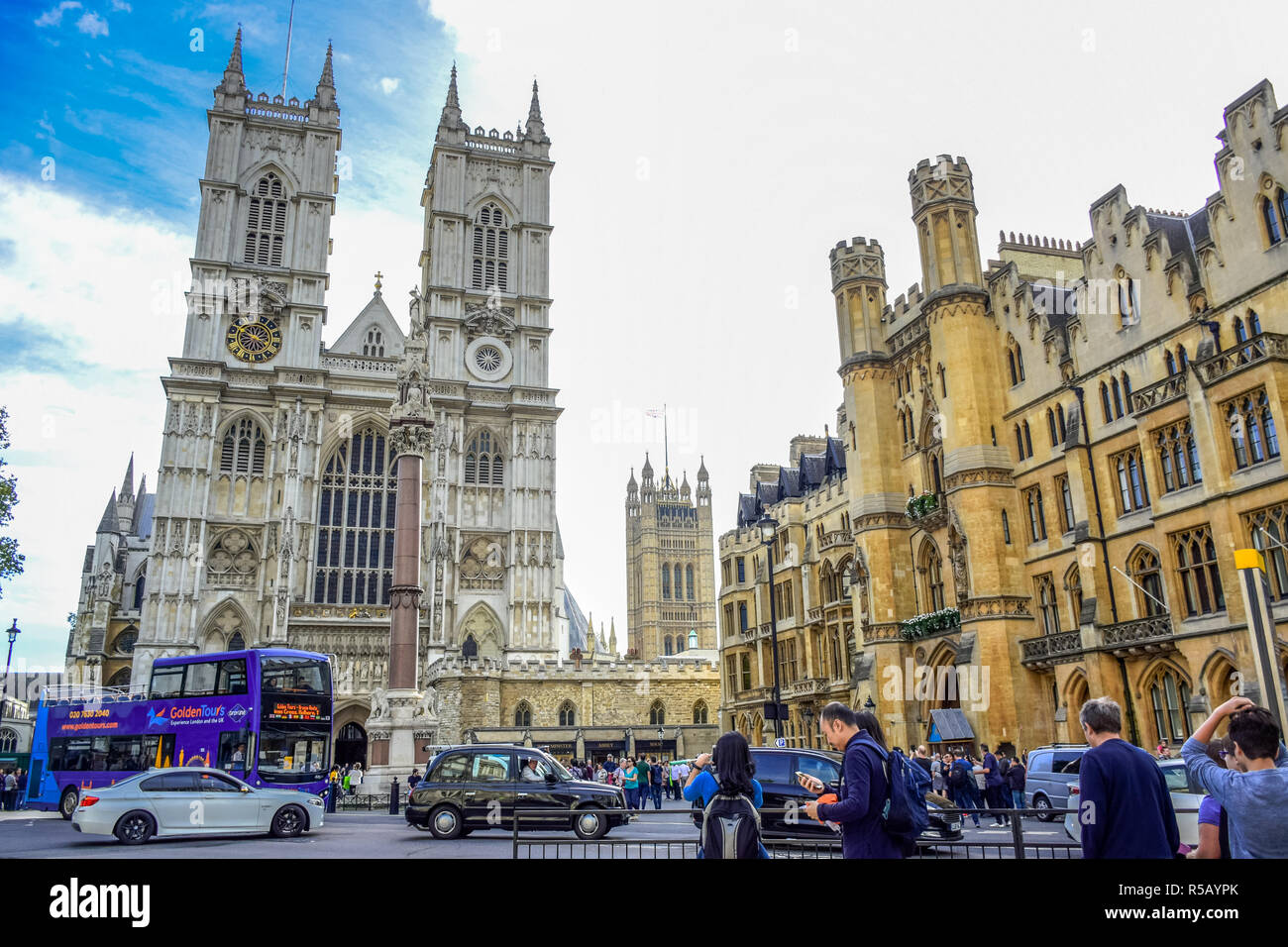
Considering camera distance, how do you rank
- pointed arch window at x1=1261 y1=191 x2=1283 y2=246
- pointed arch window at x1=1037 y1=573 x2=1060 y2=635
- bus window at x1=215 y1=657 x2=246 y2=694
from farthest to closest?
pointed arch window at x1=1037 y1=573 x2=1060 y2=635, bus window at x1=215 y1=657 x2=246 y2=694, pointed arch window at x1=1261 y1=191 x2=1283 y2=246

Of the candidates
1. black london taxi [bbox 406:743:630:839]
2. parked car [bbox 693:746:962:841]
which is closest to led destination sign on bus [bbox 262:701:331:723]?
black london taxi [bbox 406:743:630:839]

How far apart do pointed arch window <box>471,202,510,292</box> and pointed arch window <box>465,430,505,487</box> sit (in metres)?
9.77

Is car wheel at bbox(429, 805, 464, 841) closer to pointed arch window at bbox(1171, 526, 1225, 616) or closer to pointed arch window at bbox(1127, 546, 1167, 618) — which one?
pointed arch window at bbox(1171, 526, 1225, 616)

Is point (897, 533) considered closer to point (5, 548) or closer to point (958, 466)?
point (958, 466)

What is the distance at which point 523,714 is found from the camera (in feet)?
141

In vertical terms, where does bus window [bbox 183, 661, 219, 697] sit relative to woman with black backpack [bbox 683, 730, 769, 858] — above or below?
above

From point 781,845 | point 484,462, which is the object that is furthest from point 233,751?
point 484,462

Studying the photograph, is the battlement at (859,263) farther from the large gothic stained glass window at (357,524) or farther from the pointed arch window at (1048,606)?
the large gothic stained glass window at (357,524)

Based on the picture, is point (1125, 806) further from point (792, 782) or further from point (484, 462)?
point (484, 462)

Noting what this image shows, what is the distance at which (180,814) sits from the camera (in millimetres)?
14547

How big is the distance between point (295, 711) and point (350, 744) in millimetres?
29048

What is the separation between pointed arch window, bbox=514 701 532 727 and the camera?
4288 cm

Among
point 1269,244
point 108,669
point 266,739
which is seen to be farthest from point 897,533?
point 108,669

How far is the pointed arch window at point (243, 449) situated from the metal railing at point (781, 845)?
1622 inches
